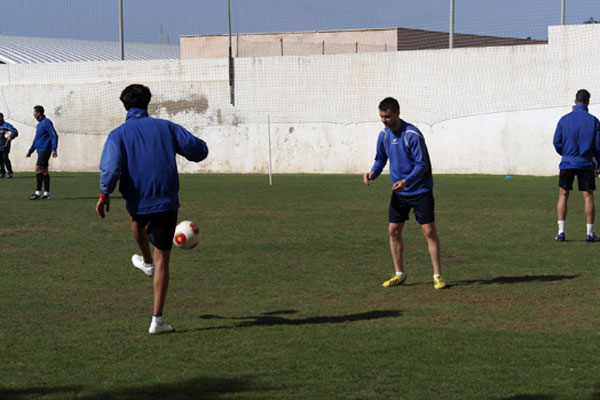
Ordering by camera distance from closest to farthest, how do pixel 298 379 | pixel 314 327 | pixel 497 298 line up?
pixel 298 379 < pixel 314 327 < pixel 497 298

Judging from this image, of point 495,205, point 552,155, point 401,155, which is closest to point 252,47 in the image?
point 552,155

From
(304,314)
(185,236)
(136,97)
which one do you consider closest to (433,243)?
(304,314)

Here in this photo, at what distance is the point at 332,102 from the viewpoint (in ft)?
101

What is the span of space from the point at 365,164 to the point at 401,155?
21.3m

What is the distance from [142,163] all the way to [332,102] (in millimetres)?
23813

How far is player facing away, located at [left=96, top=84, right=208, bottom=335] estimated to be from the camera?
7.14 m

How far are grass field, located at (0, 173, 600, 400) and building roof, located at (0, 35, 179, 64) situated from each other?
28.5 meters

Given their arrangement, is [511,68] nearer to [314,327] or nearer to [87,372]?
[314,327]

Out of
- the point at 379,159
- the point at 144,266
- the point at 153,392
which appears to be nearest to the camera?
the point at 153,392

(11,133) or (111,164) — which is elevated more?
(11,133)

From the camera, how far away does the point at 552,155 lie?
27.3 meters

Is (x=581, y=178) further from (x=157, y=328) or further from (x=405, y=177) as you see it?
(x=157, y=328)

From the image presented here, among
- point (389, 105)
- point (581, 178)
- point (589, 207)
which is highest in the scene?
point (389, 105)

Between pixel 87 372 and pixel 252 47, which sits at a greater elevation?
pixel 252 47
